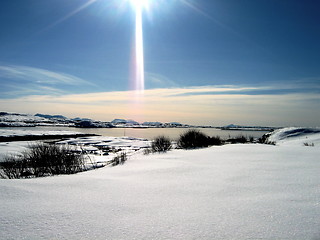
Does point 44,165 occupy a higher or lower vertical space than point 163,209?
lower

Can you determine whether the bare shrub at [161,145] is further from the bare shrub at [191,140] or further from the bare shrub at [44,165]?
the bare shrub at [44,165]

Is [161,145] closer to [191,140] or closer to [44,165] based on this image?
[191,140]

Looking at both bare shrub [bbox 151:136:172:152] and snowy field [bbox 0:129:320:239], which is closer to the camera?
snowy field [bbox 0:129:320:239]

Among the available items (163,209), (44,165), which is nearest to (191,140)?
(44,165)

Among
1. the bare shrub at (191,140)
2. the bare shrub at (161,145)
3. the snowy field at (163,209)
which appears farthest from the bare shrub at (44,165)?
the bare shrub at (191,140)

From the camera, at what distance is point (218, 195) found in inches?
78.9

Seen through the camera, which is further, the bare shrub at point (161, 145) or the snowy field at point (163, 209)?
the bare shrub at point (161, 145)

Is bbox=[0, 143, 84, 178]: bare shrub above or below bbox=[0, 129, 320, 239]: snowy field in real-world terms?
below

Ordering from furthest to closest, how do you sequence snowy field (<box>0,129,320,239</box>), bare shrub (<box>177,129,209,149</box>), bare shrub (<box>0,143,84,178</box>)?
1. bare shrub (<box>177,129,209,149</box>)
2. bare shrub (<box>0,143,84,178</box>)
3. snowy field (<box>0,129,320,239</box>)

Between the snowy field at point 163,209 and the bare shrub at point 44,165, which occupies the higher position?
the snowy field at point 163,209

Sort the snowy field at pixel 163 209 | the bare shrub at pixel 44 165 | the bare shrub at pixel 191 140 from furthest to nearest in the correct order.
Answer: the bare shrub at pixel 191 140 → the bare shrub at pixel 44 165 → the snowy field at pixel 163 209

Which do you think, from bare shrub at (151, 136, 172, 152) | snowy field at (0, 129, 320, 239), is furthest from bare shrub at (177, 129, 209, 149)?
snowy field at (0, 129, 320, 239)

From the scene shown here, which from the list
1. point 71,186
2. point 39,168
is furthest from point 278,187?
point 39,168

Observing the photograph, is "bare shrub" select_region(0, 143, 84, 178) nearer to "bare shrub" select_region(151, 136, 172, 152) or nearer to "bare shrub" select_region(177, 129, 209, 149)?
"bare shrub" select_region(151, 136, 172, 152)
